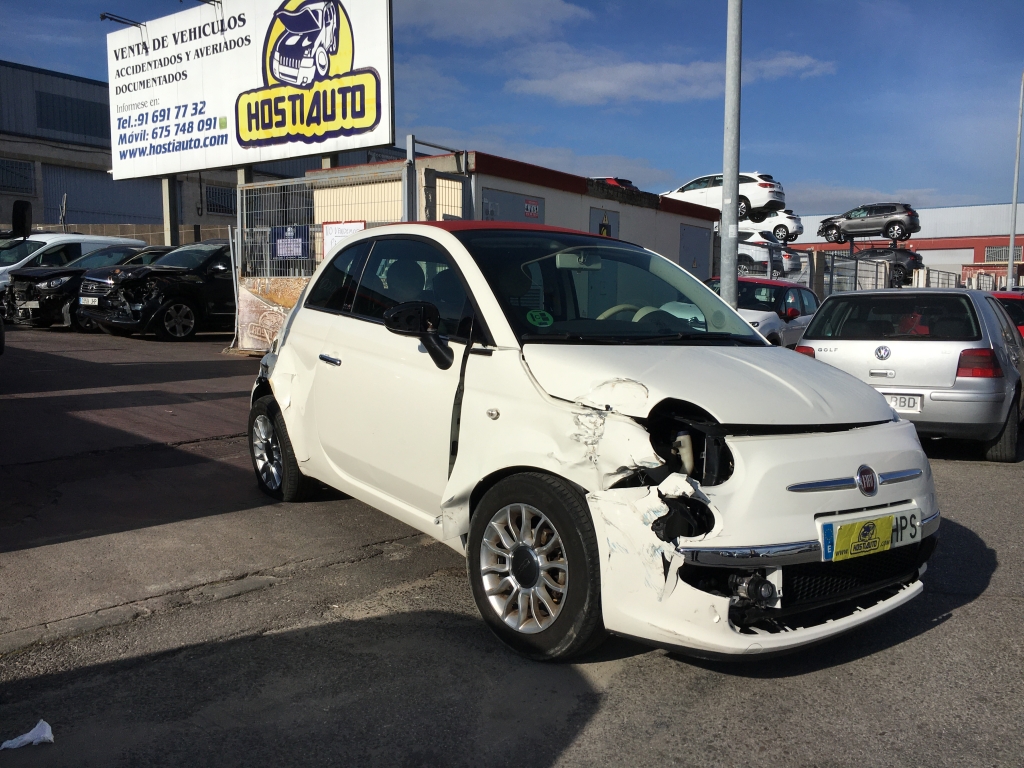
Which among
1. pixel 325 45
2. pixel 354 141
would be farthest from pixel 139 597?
pixel 325 45

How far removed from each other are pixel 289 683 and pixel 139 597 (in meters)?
1.20

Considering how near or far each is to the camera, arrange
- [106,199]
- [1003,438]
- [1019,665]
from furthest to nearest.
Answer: [106,199] < [1003,438] < [1019,665]

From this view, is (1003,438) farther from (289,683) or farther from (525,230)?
(289,683)

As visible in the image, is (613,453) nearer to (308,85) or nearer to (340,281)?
(340,281)

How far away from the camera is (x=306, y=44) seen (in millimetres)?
15906

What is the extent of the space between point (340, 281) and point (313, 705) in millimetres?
2598

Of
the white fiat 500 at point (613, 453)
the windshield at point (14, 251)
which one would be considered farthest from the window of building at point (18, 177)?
A: the white fiat 500 at point (613, 453)

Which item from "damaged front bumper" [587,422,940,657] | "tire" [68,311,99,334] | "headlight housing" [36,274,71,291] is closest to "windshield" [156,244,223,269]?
"tire" [68,311,99,334]

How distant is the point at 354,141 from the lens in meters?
15.1

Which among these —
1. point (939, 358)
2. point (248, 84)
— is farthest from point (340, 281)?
point (248, 84)

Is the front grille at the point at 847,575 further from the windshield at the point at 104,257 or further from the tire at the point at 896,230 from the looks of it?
the tire at the point at 896,230

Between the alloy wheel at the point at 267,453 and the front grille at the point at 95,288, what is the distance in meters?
9.84

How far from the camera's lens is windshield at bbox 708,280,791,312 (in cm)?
1422

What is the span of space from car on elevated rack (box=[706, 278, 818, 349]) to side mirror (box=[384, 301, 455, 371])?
10.3 metres
